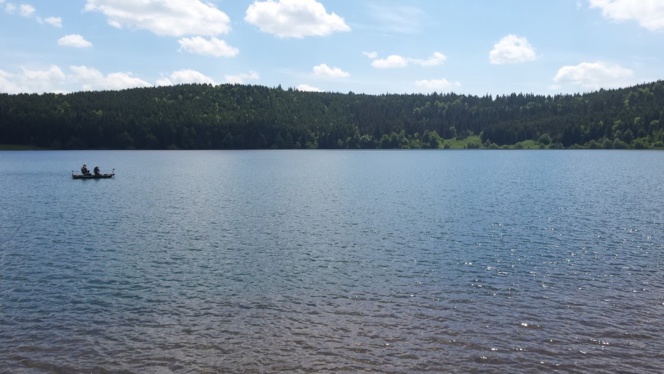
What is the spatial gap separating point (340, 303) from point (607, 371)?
1288 cm

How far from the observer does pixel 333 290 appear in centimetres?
2975

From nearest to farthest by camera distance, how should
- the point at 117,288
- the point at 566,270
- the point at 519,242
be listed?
the point at 117,288 → the point at 566,270 → the point at 519,242

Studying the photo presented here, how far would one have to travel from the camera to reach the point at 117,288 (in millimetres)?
30297

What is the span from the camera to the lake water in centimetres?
2089

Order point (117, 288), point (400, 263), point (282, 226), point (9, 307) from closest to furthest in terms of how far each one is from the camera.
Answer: point (9, 307) < point (117, 288) < point (400, 263) < point (282, 226)

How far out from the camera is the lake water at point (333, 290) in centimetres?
2089

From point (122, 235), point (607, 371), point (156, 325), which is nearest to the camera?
point (607, 371)

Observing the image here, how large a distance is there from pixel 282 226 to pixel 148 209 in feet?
72.6

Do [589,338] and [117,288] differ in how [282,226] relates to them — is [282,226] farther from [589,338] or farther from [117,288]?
[589,338]

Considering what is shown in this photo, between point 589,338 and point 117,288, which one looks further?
point 117,288

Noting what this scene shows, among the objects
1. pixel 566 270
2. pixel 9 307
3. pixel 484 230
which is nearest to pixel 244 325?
pixel 9 307

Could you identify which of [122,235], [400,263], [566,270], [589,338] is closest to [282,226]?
[122,235]

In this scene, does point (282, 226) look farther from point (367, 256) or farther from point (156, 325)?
point (156, 325)

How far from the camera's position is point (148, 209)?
64812 mm
